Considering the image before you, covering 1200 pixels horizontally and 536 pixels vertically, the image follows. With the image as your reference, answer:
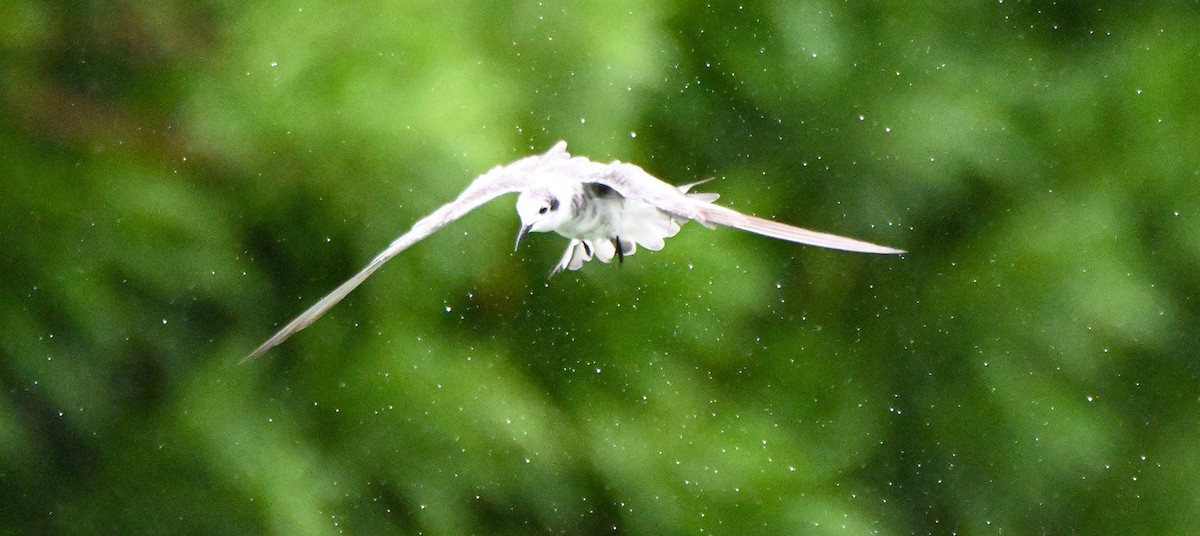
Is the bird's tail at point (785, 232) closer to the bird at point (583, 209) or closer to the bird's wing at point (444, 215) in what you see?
the bird at point (583, 209)

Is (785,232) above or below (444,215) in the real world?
below

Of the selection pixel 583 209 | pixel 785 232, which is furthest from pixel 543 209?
pixel 785 232

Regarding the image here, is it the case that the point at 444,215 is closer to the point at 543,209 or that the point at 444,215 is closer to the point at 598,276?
the point at 543,209

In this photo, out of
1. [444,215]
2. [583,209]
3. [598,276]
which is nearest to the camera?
[444,215]

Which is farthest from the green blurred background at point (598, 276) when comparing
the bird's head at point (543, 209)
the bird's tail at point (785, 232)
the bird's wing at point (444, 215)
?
the bird's tail at point (785, 232)

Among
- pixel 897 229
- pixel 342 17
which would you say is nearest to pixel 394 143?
pixel 342 17

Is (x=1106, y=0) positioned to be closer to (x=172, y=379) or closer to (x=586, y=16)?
(x=586, y=16)
